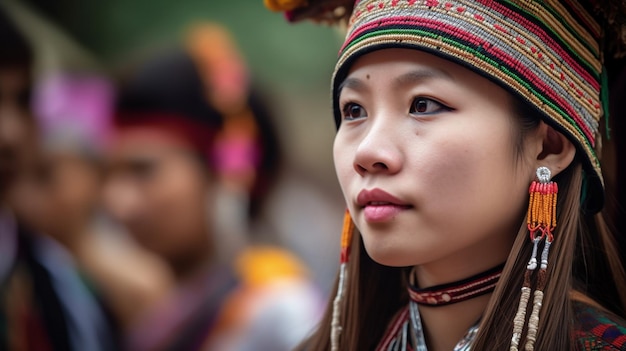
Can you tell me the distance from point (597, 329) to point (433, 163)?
1.46 feet

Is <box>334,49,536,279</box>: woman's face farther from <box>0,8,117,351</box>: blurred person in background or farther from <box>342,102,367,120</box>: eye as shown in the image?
<box>0,8,117,351</box>: blurred person in background

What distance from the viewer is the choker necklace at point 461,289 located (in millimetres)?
1496

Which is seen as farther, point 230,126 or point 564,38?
point 230,126

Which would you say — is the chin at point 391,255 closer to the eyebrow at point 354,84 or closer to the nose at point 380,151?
the nose at point 380,151

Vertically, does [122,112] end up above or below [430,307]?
above

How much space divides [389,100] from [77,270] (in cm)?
352

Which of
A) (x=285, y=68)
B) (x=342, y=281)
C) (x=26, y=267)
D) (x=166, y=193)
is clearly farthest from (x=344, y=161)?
(x=26, y=267)

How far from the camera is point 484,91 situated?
1423mm

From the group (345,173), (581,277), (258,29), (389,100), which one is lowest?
(581,277)

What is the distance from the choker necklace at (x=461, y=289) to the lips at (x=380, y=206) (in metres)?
0.22

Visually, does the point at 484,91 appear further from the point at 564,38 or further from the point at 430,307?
the point at 430,307

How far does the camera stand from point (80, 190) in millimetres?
4566

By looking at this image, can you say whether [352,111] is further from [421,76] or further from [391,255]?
[391,255]

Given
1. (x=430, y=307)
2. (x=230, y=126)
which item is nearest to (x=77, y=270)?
(x=230, y=126)
